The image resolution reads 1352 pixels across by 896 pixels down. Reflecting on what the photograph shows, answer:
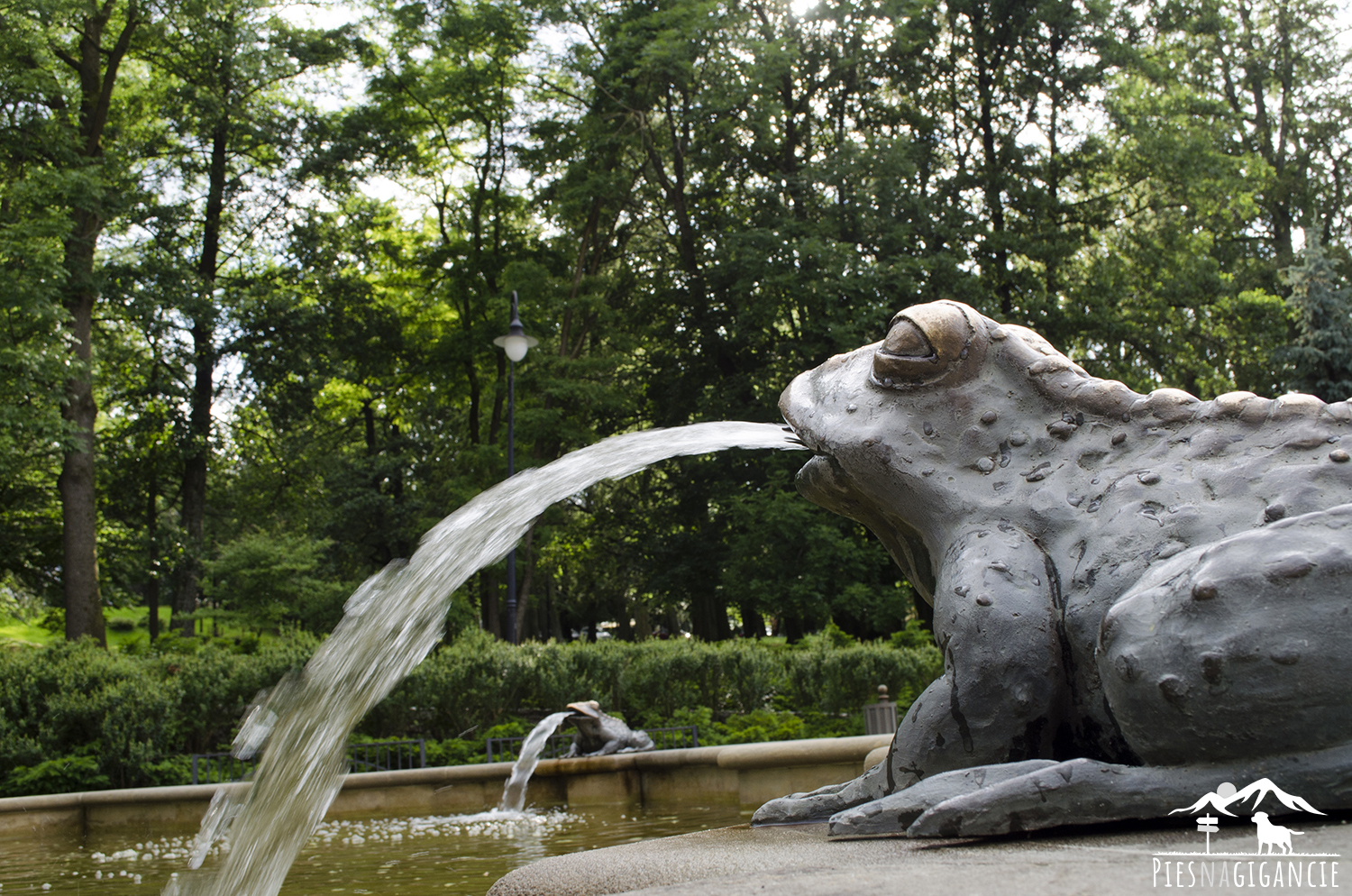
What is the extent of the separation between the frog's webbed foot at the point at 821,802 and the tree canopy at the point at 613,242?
18.6m

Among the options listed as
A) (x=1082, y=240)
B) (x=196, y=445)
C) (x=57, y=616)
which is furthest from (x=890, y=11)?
(x=57, y=616)

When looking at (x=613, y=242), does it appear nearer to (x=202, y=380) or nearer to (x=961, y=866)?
(x=202, y=380)

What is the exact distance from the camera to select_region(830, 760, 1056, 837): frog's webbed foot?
2.29 m

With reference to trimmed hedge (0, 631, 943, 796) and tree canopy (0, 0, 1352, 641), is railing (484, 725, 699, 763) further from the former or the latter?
tree canopy (0, 0, 1352, 641)

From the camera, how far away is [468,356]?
90.2ft

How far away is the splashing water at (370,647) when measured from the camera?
11.1 feet

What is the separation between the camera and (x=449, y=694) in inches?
555

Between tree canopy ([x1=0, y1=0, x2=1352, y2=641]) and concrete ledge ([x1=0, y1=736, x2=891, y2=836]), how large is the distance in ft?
40.2

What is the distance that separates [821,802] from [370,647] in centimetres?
161

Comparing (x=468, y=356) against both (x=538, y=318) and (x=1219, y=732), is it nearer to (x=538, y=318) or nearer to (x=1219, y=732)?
(x=538, y=318)

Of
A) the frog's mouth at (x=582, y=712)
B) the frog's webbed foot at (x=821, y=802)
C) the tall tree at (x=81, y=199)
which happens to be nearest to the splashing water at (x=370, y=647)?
the frog's webbed foot at (x=821, y=802)

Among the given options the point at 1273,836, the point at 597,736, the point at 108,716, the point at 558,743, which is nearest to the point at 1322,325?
the point at 558,743

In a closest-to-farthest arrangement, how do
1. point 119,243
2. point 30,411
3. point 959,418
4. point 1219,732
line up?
point 1219,732 < point 959,418 < point 30,411 < point 119,243

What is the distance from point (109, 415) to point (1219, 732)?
102ft
